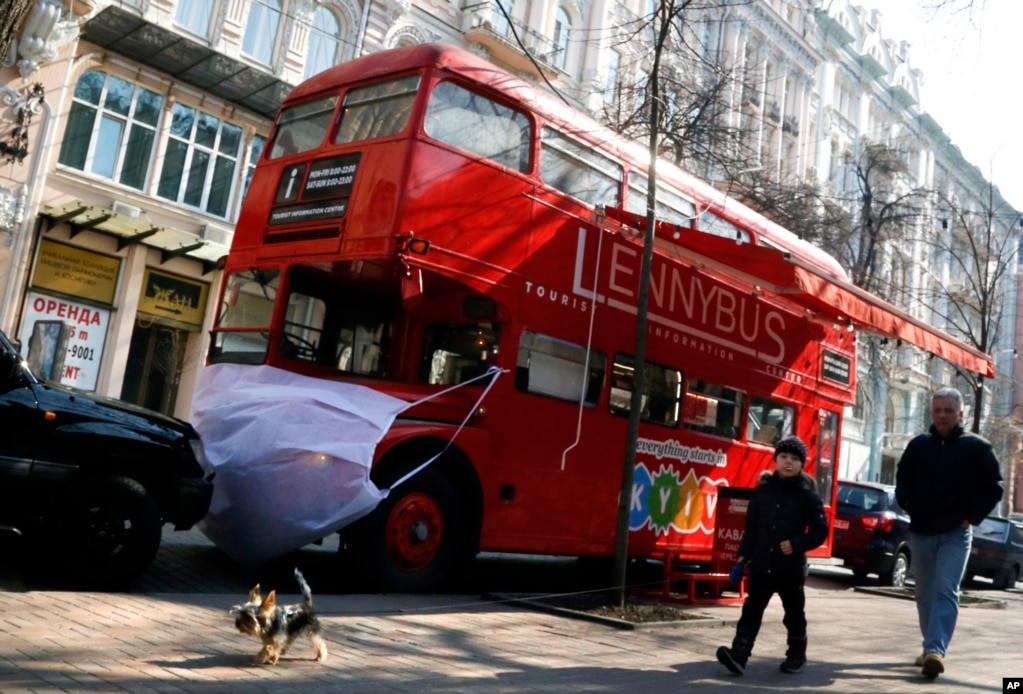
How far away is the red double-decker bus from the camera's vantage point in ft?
28.4

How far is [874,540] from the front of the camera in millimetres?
15742

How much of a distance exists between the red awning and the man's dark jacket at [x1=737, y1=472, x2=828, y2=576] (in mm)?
4174

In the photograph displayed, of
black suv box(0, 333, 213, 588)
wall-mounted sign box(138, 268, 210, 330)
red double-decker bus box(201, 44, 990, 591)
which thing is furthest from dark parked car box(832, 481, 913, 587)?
wall-mounted sign box(138, 268, 210, 330)

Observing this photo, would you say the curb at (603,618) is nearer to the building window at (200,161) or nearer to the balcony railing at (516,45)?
the building window at (200,161)

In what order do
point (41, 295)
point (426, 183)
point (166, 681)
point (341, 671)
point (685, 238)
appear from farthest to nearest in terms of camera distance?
point (41, 295) < point (685, 238) < point (426, 183) < point (341, 671) < point (166, 681)

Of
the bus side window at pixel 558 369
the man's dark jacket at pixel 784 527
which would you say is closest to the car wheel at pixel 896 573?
the bus side window at pixel 558 369

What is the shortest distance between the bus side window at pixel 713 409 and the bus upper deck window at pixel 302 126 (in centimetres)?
495

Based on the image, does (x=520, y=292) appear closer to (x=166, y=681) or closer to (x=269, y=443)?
(x=269, y=443)

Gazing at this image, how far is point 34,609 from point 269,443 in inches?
89.7

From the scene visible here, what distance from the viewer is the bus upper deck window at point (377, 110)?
892 cm

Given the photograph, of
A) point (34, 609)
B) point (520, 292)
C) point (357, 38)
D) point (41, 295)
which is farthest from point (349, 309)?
point (357, 38)

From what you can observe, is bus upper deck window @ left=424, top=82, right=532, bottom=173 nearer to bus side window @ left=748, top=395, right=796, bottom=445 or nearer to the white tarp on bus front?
the white tarp on bus front

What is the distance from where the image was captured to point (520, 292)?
9.40m

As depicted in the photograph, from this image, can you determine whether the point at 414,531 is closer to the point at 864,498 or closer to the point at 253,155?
the point at 864,498
